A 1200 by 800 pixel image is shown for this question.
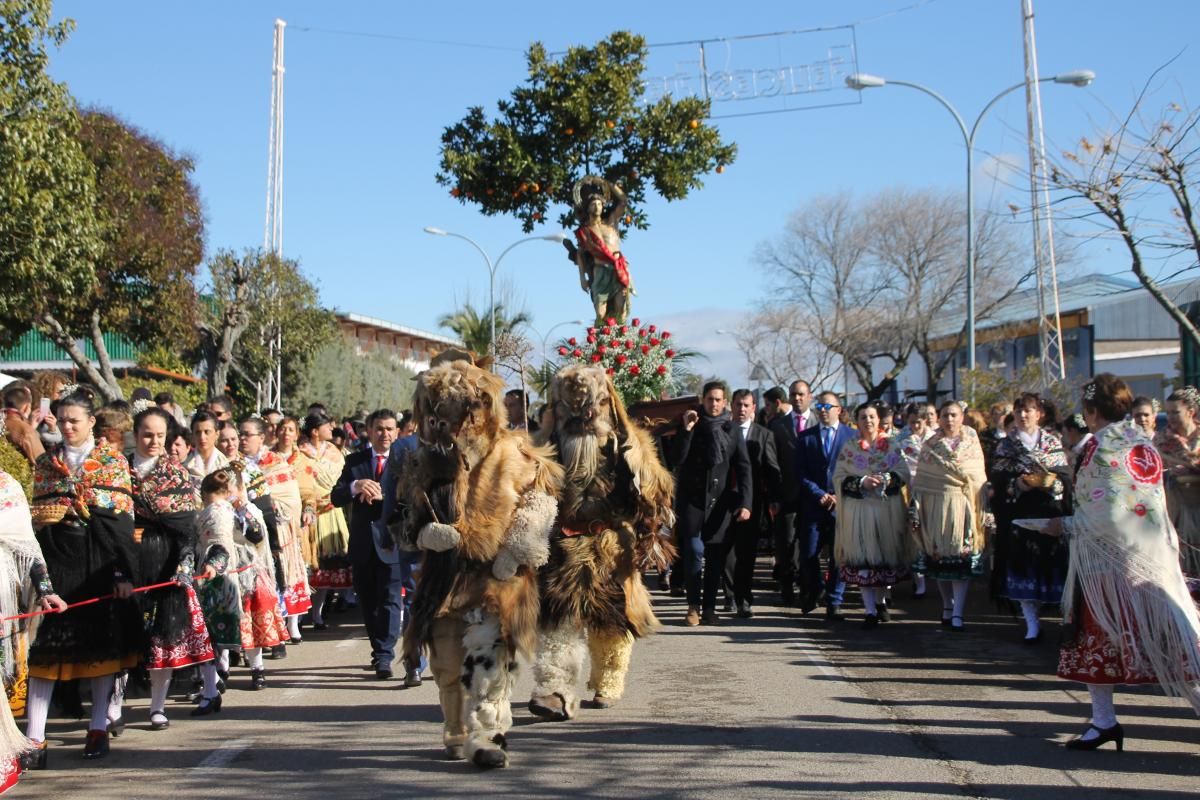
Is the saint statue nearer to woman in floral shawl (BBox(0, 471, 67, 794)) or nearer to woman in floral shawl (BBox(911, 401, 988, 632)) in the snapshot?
woman in floral shawl (BBox(911, 401, 988, 632))

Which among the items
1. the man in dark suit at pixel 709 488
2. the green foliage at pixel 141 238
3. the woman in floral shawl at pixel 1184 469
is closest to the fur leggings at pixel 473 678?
the woman in floral shawl at pixel 1184 469

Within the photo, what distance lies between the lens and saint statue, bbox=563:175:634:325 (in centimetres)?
1616

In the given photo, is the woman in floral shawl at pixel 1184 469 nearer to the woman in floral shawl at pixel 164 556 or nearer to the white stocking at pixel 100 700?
the woman in floral shawl at pixel 164 556

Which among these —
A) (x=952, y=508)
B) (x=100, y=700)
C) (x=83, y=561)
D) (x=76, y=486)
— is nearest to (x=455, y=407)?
(x=76, y=486)

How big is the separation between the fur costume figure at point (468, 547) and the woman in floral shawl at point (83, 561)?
5.36 ft

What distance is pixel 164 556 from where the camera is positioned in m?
7.73

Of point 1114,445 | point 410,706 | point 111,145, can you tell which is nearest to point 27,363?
point 111,145

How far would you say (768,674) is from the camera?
353 inches

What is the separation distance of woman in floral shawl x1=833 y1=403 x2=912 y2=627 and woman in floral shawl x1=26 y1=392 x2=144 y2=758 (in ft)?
20.6

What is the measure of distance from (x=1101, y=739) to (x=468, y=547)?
3.37 m

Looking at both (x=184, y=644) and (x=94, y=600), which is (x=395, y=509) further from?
(x=94, y=600)

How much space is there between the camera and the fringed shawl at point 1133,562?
6.23m

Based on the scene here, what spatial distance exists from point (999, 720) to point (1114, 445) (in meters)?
1.89

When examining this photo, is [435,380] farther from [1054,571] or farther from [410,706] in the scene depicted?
[1054,571]
